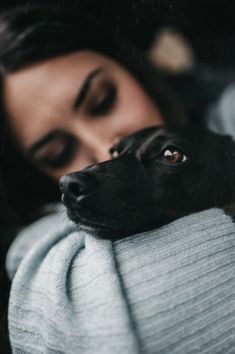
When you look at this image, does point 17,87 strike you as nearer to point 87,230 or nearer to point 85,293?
point 87,230

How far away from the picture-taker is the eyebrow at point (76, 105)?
4.72 feet

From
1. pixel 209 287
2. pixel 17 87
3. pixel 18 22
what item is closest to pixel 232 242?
pixel 209 287

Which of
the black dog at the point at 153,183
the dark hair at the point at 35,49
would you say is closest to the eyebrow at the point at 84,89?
the dark hair at the point at 35,49

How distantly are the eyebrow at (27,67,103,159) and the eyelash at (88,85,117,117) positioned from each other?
0.16 feet

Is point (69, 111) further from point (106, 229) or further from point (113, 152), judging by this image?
point (106, 229)

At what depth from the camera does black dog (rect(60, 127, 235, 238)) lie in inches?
43.5

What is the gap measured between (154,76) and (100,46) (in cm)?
26

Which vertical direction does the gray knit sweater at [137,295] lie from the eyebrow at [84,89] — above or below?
below

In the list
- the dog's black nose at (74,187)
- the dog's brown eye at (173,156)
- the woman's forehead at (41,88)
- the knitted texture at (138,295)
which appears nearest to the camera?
the knitted texture at (138,295)

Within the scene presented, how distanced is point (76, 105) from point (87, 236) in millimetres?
498

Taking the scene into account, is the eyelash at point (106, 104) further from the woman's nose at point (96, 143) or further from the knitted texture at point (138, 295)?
the knitted texture at point (138, 295)

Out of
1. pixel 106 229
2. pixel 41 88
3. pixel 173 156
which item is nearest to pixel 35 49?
pixel 41 88

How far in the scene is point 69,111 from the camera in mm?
1427

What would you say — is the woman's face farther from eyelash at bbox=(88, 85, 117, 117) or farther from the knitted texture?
the knitted texture
